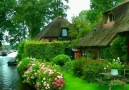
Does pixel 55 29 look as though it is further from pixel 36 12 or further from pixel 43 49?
pixel 43 49

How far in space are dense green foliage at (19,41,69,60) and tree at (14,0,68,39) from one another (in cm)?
1998

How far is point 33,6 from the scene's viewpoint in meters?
69.4

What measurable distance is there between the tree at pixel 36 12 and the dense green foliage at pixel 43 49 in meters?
20.0

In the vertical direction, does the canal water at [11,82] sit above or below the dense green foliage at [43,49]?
below

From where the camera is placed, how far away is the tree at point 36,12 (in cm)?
6951

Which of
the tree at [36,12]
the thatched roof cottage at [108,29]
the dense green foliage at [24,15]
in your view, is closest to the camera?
the thatched roof cottage at [108,29]

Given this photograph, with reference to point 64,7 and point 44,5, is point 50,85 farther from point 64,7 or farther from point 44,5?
point 64,7

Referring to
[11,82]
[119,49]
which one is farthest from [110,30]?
[11,82]

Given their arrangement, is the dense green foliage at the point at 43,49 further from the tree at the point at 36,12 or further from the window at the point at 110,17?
the tree at the point at 36,12

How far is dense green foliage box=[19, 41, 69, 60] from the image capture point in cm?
4884

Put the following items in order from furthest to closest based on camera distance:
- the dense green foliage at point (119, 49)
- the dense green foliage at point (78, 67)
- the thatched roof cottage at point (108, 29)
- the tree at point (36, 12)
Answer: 1. the tree at point (36, 12)
2. the thatched roof cottage at point (108, 29)
3. the dense green foliage at point (119, 49)
4. the dense green foliage at point (78, 67)

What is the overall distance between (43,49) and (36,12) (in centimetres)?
2089

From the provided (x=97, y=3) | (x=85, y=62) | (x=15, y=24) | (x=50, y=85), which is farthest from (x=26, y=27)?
(x=50, y=85)

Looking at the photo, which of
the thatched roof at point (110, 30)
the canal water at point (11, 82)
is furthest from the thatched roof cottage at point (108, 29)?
the canal water at point (11, 82)
